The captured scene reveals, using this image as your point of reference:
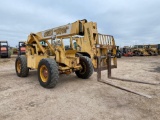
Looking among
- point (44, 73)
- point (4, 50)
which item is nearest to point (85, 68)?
point (44, 73)

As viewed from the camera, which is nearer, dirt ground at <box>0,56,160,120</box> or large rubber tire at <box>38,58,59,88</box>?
dirt ground at <box>0,56,160,120</box>

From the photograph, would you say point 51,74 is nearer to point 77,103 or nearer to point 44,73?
point 44,73

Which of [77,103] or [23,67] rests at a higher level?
[23,67]

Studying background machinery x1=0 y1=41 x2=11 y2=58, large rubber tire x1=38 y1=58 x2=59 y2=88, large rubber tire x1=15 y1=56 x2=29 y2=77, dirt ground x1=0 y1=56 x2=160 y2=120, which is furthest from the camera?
background machinery x1=0 y1=41 x2=11 y2=58

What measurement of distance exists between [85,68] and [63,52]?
1.45 m

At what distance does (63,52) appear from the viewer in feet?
20.6

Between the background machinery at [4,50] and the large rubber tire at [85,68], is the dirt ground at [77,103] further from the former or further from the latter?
the background machinery at [4,50]

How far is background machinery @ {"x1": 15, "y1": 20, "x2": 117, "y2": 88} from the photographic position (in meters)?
5.93

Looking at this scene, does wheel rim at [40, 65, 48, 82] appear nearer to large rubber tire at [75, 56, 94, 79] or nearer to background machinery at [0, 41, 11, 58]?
large rubber tire at [75, 56, 94, 79]

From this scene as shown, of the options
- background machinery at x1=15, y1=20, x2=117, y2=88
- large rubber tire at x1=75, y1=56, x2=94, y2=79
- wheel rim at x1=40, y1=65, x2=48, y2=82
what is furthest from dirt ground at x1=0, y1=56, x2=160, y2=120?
large rubber tire at x1=75, y1=56, x2=94, y2=79

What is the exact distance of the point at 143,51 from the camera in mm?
30234

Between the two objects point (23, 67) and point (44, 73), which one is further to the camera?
point (23, 67)

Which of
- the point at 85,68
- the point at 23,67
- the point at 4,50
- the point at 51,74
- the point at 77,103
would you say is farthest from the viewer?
the point at 4,50

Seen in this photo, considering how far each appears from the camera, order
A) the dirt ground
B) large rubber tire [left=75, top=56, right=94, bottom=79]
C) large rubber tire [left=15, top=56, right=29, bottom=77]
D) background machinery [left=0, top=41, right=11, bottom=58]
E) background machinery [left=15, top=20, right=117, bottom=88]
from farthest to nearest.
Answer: background machinery [left=0, top=41, right=11, bottom=58], large rubber tire [left=15, top=56, right=29, bottom=77], large rubber tire [left=75, top=56, right=94, bottom=79], background machinery [left=15, top=20, right=117, bottom=88], the dirt ground
